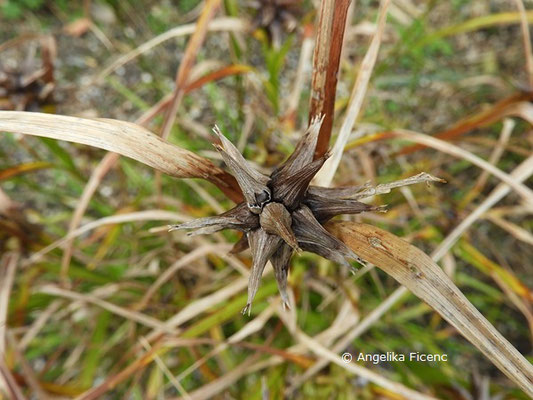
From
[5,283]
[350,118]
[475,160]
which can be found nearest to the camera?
[350,118]

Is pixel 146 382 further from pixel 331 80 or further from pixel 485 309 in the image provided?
pixel 331 80

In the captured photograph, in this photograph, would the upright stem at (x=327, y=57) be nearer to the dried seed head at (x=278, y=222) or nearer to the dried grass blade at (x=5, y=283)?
the dried seed head at (x=278, y=222)

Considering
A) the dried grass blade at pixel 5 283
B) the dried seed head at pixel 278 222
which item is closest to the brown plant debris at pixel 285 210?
the dried seed head at pixel 278 222

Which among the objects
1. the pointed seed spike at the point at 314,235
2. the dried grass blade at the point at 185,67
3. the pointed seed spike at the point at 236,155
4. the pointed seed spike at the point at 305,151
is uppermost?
the dried grass blade at the point at 185,67

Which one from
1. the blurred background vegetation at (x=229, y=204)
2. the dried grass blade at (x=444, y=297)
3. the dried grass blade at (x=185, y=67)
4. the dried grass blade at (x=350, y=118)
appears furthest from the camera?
the blurred background vegetation at (x=229, y=204)

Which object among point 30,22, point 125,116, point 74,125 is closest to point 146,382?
point 125,116

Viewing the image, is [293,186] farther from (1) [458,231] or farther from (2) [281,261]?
(1) [458,231]

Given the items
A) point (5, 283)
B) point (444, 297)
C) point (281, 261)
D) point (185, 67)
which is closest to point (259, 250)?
point (281, 261)

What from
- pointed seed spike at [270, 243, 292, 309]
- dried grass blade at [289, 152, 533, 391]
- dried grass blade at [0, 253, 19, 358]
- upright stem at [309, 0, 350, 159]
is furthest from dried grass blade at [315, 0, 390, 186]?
dried grass blade at [0, 253, 19, 358]
